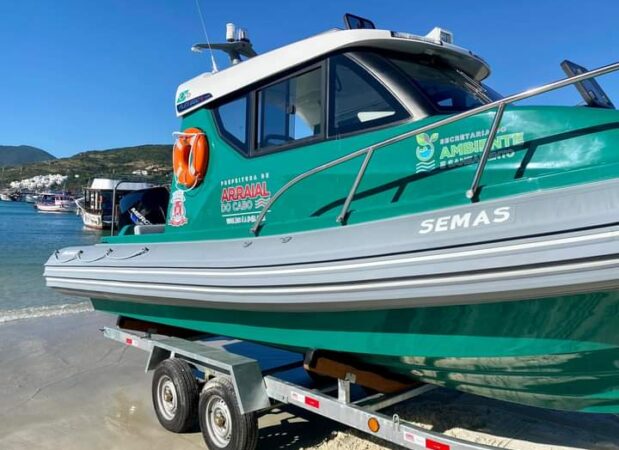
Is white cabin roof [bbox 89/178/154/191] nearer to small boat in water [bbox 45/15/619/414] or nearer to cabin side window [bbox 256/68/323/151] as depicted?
small boat in water [bbox 45/15/619/414]

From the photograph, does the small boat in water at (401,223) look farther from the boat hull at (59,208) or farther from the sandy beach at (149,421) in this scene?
the boat hull at (59,208)

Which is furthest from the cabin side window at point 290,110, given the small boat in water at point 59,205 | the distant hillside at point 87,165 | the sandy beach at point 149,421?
the small boat in water at point 59,205

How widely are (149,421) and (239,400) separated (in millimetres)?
1346

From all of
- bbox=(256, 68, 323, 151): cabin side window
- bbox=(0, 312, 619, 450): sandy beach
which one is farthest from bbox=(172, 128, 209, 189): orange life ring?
bbox=(0, 312, 619, 450): sandy beach

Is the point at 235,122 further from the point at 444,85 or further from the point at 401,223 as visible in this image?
the point at 401,223

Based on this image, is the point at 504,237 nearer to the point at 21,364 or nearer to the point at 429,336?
the point at 429,336

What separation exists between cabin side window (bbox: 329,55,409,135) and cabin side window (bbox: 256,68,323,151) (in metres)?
0.11

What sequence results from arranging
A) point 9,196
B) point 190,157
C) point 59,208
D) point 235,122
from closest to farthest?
1. point 235,122
2. point 190,157
3. point 59,208
4. point 9,196

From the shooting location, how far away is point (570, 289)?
215 cm

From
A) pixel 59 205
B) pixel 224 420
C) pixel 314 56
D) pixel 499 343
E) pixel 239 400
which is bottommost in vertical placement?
pixel 224 420

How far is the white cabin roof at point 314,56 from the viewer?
338 centimetres

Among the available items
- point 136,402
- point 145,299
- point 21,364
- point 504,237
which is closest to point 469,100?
point 504,237

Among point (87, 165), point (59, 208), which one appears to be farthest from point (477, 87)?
point (87, 165)

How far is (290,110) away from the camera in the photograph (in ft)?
12.5
